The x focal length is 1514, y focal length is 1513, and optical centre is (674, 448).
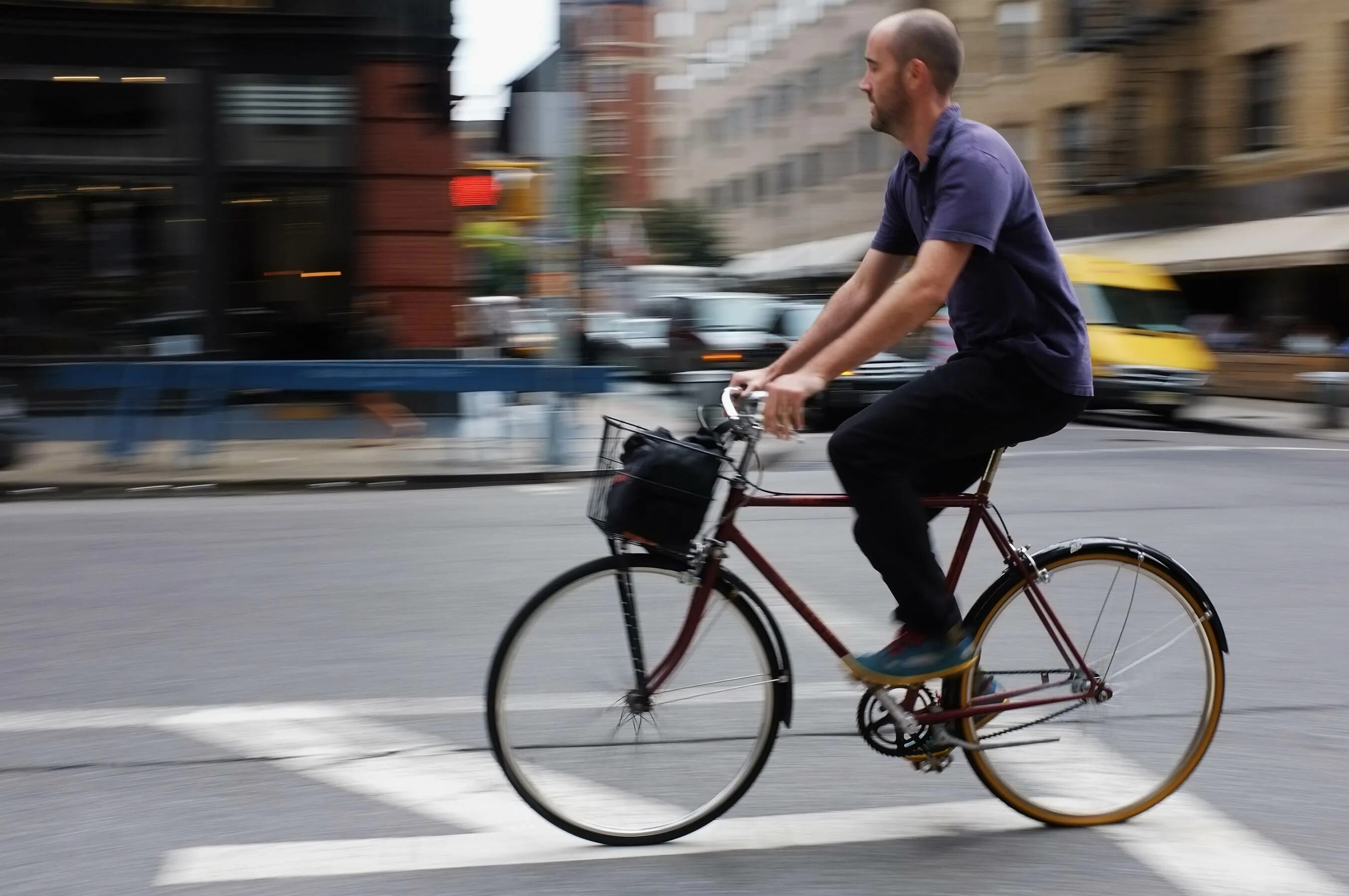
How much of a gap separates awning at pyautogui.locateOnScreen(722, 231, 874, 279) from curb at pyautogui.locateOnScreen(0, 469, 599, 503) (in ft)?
100

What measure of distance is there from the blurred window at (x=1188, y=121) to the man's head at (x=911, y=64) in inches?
1134

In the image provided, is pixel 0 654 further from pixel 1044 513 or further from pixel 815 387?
pixel 1044 513

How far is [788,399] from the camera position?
10.6ft

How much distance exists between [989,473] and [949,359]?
29 centimetres

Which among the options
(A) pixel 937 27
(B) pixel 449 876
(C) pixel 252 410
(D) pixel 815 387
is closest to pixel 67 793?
(B) pixel 449 876

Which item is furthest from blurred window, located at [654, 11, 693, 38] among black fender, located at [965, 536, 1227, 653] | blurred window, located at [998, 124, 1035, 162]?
black fender, located at [965, 536, 1227, 653]

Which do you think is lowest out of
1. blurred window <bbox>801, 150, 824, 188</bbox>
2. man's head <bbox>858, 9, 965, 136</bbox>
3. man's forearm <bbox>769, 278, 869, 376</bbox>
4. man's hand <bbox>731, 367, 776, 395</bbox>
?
man's hand <bbox>731, 367, 776, 395</bbox>

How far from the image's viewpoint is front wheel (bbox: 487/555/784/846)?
3.44 m

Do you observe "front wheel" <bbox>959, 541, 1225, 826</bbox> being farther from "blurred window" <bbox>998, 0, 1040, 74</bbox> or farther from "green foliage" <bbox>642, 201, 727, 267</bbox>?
"green foliage" <bbox>642, 201, 727, 267</bbox>

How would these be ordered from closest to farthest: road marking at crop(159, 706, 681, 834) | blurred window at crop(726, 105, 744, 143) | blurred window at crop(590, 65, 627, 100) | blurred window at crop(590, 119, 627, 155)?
road marking at crop(159, 706, 681, 834) < blurred window at crop(590, 65, 627, 100) < blurred window at crop(590, 119, 627, 155) < blurred window at crop(726, 105, 744, 143)

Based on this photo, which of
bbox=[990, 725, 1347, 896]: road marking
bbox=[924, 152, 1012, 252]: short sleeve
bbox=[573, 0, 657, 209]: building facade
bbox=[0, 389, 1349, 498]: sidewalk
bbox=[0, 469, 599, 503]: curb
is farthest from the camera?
bbox=[573, 0, 657, 209]: building facade

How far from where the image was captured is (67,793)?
4.01 m

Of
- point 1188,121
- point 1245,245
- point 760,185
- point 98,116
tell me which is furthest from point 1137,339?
point 760,185

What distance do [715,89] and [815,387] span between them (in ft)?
229
